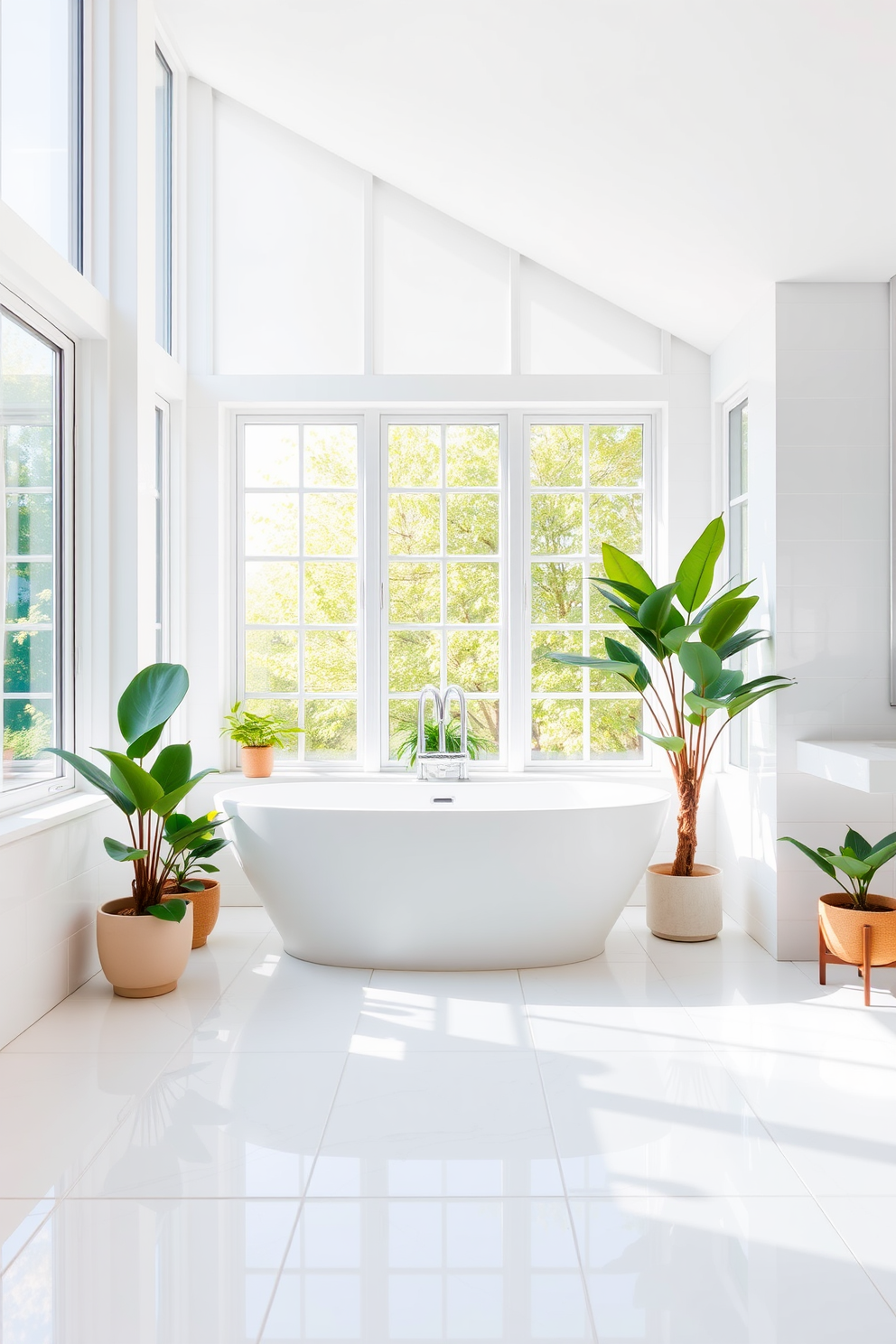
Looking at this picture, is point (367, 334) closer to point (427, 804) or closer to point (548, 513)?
point (548, 513)

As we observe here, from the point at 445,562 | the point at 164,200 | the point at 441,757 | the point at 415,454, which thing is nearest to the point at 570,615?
the point at 445,562

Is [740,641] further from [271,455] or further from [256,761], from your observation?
[271,455]

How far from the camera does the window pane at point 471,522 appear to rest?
4.61 m

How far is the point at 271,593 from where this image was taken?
4.61 meters

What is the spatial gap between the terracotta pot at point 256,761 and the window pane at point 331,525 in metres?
0.97

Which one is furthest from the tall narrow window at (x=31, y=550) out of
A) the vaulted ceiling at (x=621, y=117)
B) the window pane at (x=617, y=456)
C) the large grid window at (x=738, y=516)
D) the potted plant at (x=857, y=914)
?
the large grid window at (x=738, y=516)

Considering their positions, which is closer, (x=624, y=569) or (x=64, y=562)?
(x=64, y=562)

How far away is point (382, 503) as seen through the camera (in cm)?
459

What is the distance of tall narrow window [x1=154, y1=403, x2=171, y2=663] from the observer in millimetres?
4270

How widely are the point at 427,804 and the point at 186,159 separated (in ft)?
10.3

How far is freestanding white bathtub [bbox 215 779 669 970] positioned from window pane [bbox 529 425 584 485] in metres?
1.84

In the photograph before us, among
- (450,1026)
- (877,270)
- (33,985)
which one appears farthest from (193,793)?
(877,270)

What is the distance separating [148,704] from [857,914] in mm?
2368

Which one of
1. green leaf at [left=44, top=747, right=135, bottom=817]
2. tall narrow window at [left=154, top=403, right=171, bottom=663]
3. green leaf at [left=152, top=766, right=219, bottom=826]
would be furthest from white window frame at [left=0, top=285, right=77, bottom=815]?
tall narrow window at [left=154, top=403, right=171, bottom=663]
